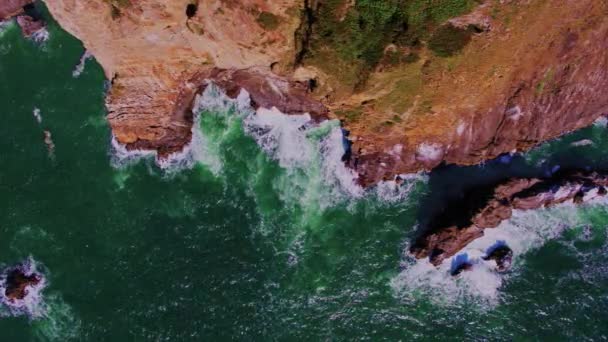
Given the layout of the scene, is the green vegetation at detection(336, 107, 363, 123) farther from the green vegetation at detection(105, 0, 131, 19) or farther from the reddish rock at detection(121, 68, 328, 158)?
the green vegetation at detection(105, 0, 131, 19)

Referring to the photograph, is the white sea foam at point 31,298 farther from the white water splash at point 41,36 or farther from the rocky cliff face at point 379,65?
the white water splash at point 41,36

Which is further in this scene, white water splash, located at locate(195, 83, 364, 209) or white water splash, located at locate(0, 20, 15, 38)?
white water splash, located at locate(0, 20, 15, 38)

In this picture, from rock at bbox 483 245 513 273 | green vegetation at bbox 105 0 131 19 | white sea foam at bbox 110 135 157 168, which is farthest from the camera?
white sea foam at bbox 110 135 157 168

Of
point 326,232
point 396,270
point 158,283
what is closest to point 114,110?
point 158,283

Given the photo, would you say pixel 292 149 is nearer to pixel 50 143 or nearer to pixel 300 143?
pixel 300 143

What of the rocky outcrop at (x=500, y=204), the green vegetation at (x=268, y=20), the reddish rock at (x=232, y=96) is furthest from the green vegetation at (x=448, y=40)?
the rocky outcrop at (x=500, y=204)

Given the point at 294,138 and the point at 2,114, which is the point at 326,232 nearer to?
the point at 294,138

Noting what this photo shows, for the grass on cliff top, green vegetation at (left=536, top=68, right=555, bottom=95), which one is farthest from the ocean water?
the grass on cliff top
